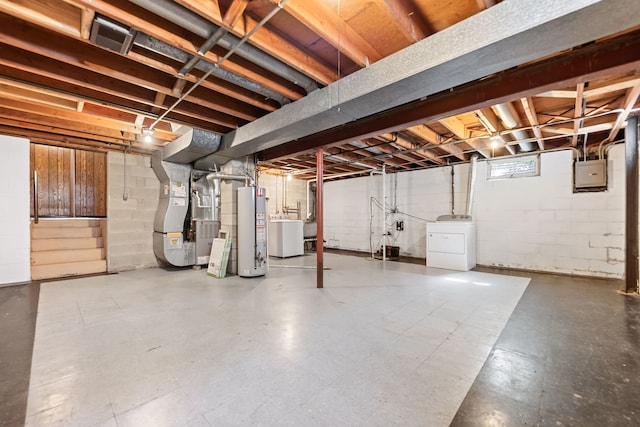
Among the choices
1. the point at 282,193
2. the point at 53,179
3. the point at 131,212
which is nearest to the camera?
the point at 131,212

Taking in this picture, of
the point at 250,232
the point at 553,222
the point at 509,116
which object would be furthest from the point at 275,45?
the point at 553,222

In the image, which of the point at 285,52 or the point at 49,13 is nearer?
the point at 49,13

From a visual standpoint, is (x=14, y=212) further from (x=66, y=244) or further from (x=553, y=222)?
(x=553, y=222)

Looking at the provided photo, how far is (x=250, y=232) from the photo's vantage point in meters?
4.50

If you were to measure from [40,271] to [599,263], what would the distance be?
9.69 metres

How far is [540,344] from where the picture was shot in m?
2.24

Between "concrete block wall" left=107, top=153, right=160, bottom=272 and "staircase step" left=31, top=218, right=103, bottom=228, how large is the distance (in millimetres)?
868

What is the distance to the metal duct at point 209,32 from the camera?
1.68 metres

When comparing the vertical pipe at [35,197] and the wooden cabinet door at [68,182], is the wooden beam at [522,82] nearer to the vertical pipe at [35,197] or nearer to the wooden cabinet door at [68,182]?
the vertical pipe at [35,197]

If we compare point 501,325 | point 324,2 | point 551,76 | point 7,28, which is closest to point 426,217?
point 501,325

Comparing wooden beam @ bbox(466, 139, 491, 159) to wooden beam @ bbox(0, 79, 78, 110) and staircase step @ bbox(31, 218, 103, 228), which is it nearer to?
wooden beam @ bbox(0, 79, 78, 110)

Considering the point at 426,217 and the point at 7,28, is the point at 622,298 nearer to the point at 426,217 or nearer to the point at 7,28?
the point at 426,217

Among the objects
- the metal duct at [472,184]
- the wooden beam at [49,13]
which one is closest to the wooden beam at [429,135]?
the metal duct at [472,184]

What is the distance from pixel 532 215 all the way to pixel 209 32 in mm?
6183
